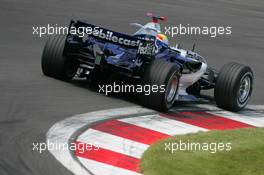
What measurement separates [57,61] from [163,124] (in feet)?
7.76

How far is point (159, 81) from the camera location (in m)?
11.6

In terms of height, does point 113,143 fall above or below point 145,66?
below

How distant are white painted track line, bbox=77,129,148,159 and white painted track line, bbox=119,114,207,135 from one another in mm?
941

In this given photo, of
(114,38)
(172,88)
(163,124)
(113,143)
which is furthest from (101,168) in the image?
(114,38)

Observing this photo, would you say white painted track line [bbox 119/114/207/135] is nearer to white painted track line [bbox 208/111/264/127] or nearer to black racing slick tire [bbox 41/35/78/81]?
white painted track line [bbox 208/111/264/127]

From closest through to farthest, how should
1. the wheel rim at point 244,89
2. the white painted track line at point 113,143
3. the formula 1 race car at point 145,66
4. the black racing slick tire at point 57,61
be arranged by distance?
1. the white painted track line at point 113,143
2. the formula 1 race car at point 145,66
3. the black racing slick tire at point 57,61
4. the wheel rim at point 244,89

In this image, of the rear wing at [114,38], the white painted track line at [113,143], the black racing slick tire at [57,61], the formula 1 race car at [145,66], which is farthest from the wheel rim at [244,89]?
the white painted track line at [113,143]

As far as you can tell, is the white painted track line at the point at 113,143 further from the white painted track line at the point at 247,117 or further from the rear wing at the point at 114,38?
the white painted track line at the point at 247,117

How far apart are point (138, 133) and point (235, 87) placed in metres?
2.69

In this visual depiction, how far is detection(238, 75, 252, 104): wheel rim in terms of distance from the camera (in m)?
13.0

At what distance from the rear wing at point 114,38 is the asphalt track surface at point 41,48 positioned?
87cm

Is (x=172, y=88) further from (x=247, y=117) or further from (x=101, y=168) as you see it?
(x=101, y=168)

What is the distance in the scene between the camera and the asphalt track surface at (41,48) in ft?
30.9

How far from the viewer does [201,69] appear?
42.8 feet
